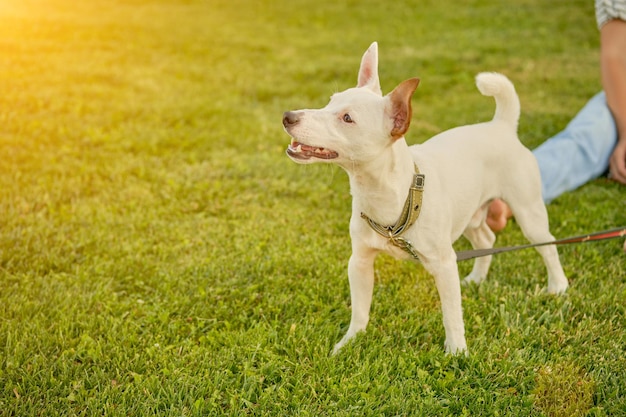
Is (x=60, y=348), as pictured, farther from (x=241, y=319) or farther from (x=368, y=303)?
(x=368, y=303)

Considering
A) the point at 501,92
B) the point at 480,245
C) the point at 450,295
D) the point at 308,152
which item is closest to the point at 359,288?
the point at 450,295

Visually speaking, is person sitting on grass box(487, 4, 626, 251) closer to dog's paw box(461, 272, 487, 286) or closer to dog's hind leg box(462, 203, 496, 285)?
dog's hind leg box(462, 203, 496, 285)

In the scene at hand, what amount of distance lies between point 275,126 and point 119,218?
2652 mm

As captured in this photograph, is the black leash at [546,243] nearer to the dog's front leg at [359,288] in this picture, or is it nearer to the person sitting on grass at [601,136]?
the dog's front leg at [359,288]

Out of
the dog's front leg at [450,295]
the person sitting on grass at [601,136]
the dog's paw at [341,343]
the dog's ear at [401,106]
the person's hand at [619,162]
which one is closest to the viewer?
the dog's ear at [401,106]

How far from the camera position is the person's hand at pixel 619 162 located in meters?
5.65

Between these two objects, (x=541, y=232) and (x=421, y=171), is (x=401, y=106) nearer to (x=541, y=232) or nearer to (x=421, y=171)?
(x=421, y=171)

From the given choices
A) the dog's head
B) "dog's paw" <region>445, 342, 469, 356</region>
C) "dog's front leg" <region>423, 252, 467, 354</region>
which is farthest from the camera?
"dog's paw" <region>445, 342, 469, 356</region>

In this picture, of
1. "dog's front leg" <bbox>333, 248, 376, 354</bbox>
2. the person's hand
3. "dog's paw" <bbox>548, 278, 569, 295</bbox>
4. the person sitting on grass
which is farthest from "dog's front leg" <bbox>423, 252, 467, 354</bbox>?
the person's hand

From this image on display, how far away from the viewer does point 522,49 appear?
35.9 ft

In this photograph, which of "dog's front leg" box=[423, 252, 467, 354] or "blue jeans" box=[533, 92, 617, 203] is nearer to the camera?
"dog's front leg" box=[423, 252, 467, 354]

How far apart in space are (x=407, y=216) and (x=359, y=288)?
1.82 ft

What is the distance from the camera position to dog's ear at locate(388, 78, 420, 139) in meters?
2.68

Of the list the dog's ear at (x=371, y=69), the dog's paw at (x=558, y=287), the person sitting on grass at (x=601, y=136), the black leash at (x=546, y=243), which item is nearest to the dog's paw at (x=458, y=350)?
the black leash at (x=546, y=243)
